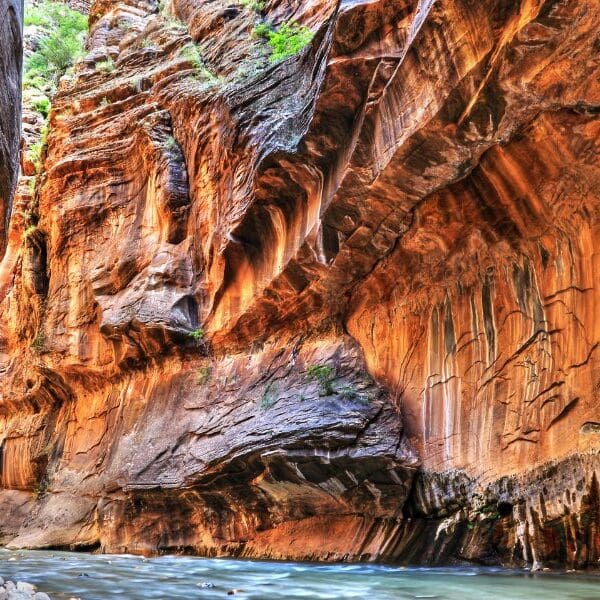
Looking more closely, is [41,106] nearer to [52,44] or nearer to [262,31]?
[52,44]

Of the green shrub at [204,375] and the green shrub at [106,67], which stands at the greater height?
the green shrub at [106,67]

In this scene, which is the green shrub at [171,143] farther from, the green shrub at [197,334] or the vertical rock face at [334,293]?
the green shrub at [197,334]

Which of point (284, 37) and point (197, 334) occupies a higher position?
point (284, 37)

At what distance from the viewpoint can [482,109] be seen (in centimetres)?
766

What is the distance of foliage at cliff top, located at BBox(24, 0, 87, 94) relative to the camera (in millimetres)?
26656

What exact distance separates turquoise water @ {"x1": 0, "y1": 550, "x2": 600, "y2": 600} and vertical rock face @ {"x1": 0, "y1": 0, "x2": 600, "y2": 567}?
2.94 feet

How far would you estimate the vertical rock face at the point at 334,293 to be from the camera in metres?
7.94

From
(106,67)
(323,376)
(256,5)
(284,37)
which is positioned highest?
(106,67)

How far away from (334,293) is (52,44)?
22.6 meters

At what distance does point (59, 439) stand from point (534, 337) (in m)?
14.6

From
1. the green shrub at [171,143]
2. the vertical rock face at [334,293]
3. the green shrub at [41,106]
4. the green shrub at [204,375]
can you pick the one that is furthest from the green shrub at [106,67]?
the green shrub at [204,375]

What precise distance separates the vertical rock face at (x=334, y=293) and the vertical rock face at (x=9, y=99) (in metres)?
4.18

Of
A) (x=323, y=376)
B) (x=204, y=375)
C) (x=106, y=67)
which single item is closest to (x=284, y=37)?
(x=323, y=376)

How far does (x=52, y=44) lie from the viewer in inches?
1095
